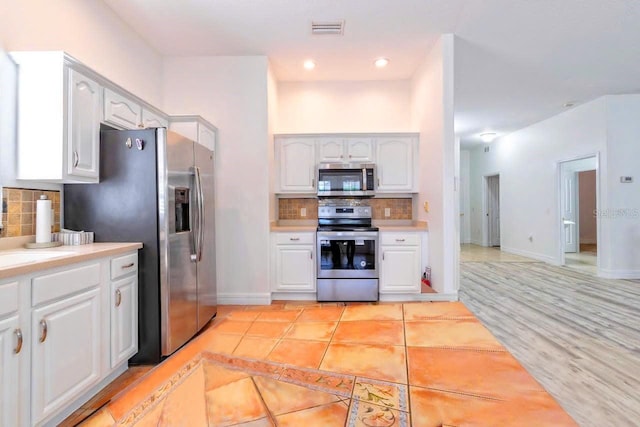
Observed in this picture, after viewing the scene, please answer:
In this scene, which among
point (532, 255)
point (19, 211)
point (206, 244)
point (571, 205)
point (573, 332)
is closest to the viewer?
point (19, 211)

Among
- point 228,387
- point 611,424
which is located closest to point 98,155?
point 228,387

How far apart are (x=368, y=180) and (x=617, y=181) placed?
4024 mm

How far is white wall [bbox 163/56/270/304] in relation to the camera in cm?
368

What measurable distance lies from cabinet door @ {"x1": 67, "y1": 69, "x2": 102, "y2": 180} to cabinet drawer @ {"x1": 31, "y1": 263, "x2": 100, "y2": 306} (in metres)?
0.69

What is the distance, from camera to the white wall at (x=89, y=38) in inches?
81.7

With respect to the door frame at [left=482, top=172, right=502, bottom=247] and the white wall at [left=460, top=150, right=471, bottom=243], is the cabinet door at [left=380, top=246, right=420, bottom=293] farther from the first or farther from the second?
the white wall at [left=460, top=150, right=471, bottom=243]

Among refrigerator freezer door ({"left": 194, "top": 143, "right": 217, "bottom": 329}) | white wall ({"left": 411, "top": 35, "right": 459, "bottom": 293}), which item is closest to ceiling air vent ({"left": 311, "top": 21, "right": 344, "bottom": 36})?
white wall ({"left": 411, "top": 35, "right": 459, "bottom": 293})

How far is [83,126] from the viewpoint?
7.09 ft

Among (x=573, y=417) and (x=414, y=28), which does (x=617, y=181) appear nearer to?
(x=414, y=28)

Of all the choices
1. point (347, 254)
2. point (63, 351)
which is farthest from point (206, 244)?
point (347, 254)

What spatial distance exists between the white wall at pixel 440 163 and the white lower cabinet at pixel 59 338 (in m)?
2.88

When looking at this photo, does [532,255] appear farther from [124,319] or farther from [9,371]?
[9,371]

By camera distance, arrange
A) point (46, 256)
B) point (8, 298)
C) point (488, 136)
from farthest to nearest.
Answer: point (488, 136) < point (46, 256) < point (8, 298)

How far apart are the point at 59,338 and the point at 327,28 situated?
3197 mm
